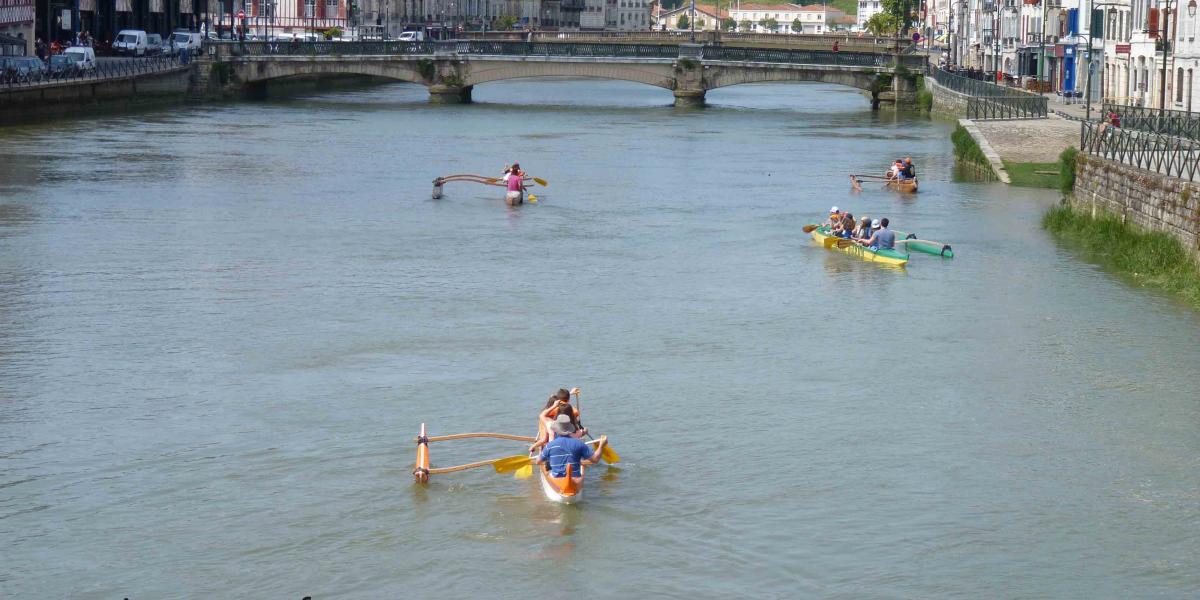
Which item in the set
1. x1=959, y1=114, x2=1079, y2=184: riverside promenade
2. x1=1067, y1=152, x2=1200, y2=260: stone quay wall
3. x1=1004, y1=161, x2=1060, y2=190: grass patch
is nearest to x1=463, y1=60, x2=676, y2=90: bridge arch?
x1=959, y1=114, x2=1079, y2=184: riverside promenade

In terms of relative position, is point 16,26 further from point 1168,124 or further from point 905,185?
point 1168,124

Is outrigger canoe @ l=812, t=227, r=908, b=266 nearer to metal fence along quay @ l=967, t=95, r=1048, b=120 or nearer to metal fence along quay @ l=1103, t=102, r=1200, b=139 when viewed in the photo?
metal fence along quay @ l=1103, t=102, r=1200, b=139

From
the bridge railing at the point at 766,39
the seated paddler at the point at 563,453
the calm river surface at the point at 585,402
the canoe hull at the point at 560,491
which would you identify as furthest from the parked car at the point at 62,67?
the canoe hull at the point at 560,491

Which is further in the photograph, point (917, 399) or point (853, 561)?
point (917, 399)

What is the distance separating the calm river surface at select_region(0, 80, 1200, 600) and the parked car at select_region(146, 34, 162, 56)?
56.1 m

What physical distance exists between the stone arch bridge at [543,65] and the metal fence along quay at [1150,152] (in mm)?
51409

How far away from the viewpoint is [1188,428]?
23000 mm

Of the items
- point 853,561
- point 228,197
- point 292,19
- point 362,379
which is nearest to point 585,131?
point 228,197

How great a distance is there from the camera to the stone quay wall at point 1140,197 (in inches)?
1256

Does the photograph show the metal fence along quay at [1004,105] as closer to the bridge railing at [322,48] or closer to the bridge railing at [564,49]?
the bridge railing at [564,49]

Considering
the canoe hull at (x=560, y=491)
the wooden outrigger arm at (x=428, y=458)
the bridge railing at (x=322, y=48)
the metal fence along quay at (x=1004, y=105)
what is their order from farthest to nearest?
the bridge railing at (x=322, y=48)
the metal fence along quay at (x=1004, y=105)
the wooden outrigger arm at (x=428, y=458)
the canoe hull at (x=560, y=491)

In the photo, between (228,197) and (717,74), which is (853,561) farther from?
(717,74)

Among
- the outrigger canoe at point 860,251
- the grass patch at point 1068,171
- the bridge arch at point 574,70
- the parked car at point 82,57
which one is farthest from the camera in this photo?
the bridge arch at point 574,70

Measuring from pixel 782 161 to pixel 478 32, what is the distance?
114572 millimetres
